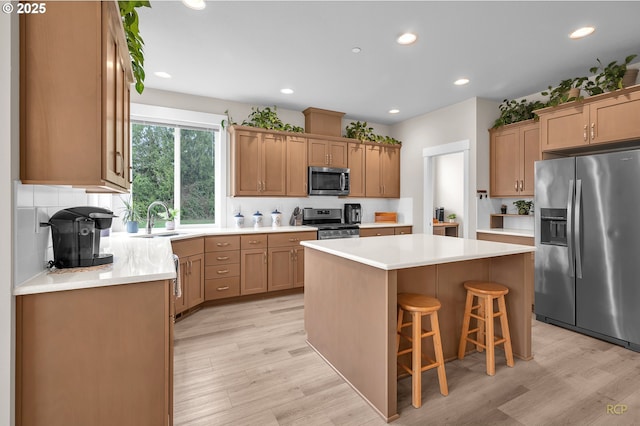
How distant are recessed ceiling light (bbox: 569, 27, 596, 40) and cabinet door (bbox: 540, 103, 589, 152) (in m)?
0.78

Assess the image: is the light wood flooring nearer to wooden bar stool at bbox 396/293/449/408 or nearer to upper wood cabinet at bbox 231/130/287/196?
wooden bar stool at bbox 396/293/449/408

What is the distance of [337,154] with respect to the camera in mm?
4816

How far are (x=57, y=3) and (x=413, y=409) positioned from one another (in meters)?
2.65

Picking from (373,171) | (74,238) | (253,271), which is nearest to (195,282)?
Answer: (253,271)

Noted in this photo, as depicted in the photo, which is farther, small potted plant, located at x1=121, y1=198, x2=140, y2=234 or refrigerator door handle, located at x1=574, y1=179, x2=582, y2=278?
small potted plant, located at x1=121, y1=198, x2=140, y2=234

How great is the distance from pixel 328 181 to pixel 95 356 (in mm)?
3739

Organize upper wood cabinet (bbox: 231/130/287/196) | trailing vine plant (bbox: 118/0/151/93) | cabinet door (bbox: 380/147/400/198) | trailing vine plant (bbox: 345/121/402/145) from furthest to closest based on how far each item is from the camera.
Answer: cabinet door (bbox: 380/147/400/198) < trailing vine plant (bbox: 345/121/402/145) < upper wood cabinet (bbox: 231/130/287/196) < trailing vine plant (bbox: 118/0/151/93)

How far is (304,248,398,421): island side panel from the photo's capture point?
1.74 meters

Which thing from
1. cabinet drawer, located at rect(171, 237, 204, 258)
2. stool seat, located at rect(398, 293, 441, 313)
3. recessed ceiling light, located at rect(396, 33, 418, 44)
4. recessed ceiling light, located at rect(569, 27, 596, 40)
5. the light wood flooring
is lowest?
the light wood flooring

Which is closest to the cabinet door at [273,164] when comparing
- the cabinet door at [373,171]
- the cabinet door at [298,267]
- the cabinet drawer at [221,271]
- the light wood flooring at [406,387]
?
the cabinet door at [298,267]

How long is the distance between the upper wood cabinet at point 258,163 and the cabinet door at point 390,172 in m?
1.87

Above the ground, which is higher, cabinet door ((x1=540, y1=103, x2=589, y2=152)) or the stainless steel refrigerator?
cabinet door ((x1=540, y1=103, x2=589, y2=152))

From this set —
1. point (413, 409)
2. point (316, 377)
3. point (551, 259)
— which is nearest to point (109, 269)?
point (316, 377)
